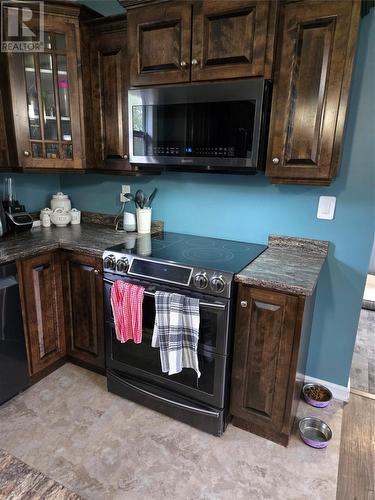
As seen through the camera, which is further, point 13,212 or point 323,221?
point 13,212

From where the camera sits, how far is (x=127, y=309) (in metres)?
1.78

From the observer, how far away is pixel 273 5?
4.83 ft

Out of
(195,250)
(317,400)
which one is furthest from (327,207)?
(317,400)

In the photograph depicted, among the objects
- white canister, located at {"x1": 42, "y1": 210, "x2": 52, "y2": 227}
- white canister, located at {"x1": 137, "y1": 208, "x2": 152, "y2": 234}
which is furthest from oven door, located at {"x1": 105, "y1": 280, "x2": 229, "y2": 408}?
white canister, located at {"x1": 42, "y1": 210, "x2": 52, "y2": 227}

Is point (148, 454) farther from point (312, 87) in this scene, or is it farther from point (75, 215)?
point (312, 87)

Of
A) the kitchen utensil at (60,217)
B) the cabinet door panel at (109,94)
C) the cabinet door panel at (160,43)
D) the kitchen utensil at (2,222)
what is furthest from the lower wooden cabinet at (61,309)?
the cabinet door panel at (160,43)

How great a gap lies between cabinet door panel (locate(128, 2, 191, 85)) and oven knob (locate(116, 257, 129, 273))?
3.35 feet

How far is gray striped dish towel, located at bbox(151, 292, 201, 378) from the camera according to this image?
1.60 metres

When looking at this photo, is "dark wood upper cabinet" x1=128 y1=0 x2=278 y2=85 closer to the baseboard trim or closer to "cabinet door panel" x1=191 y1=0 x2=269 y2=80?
"cabinet door panel" x1=191 y1=0 x2=269 y2=80

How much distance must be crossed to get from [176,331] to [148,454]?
0.66 metres

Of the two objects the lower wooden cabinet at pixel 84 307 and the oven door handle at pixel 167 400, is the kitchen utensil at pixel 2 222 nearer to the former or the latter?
the lower wooden cabinet at pixel 84 307

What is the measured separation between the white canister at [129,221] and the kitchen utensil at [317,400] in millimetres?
1633

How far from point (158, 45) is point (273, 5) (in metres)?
0.62

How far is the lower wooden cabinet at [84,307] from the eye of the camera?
2.03m
